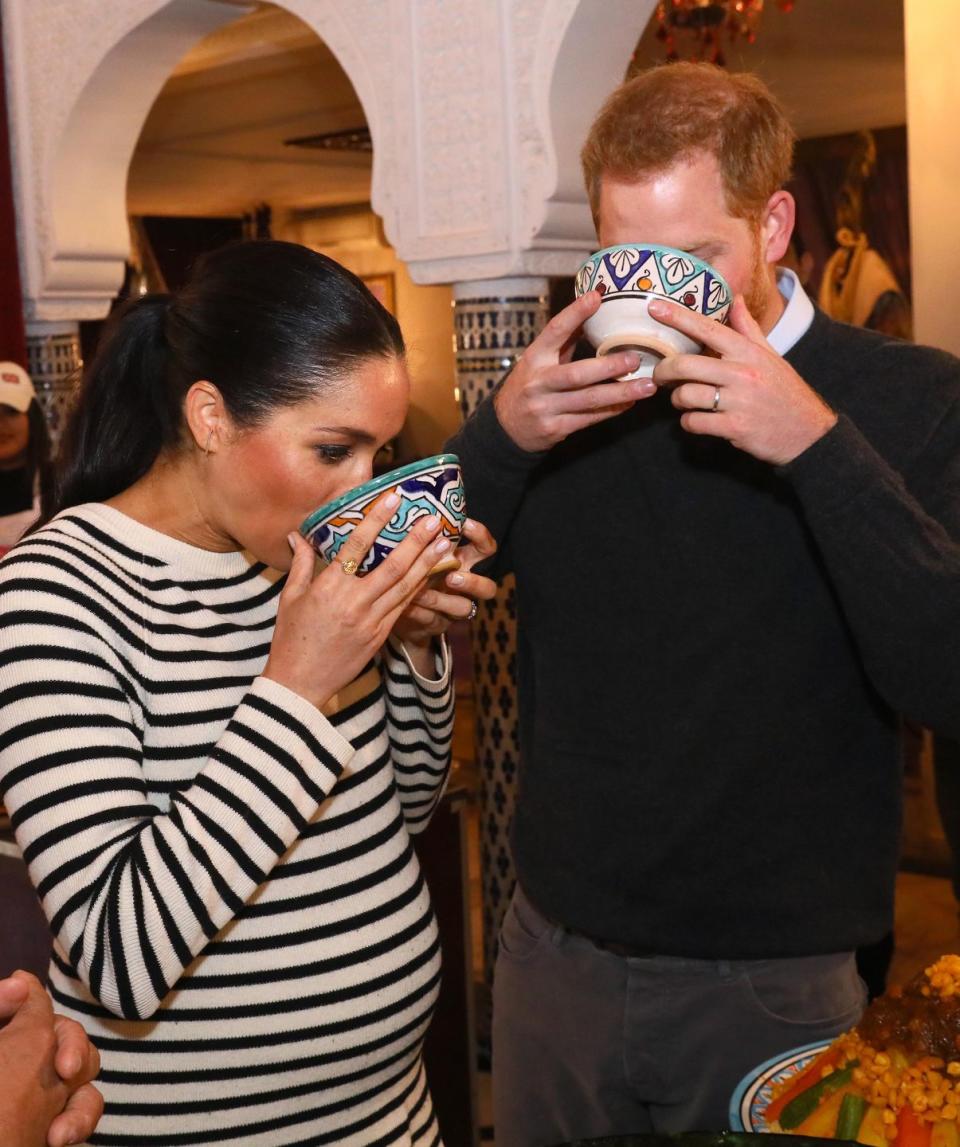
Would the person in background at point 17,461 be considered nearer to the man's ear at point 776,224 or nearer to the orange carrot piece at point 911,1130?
the man's ear at point 776,224

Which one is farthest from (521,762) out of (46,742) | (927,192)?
(927,192)

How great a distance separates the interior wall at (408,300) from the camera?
11.3 meters

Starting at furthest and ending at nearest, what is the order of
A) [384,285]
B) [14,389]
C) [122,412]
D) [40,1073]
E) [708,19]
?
[384,285] < [708,19] < [14,389] < [122,412] < [40,1073]

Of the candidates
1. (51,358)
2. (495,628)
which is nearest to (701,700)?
(495,628)

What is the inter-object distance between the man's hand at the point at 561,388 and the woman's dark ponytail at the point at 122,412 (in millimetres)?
386

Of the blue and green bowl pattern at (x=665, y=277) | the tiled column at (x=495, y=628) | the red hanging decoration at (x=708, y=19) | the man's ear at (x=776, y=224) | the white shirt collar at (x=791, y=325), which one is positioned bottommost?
the tiled column at (x=495, y=628)

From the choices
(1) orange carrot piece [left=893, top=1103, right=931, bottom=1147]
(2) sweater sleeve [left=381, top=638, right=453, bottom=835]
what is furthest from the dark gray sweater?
(1) orange carrot piece [left=893, top=1103, right=931, bottom=1147]

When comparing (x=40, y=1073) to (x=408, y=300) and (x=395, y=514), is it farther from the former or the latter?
(x=408, y=300)

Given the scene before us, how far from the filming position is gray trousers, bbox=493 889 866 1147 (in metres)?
1.50

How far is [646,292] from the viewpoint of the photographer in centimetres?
134

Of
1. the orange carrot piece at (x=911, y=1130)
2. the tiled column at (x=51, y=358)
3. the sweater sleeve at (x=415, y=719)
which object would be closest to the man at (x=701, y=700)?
the sweater sleeve at (x=415, y=719)

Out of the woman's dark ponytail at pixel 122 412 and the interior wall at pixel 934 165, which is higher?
the interior wall at pixel 934 165

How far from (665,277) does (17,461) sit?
2828 millimetres

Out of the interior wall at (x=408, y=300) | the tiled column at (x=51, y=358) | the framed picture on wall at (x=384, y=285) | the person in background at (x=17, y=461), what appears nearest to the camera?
the person in background at (x=17, y=461)
